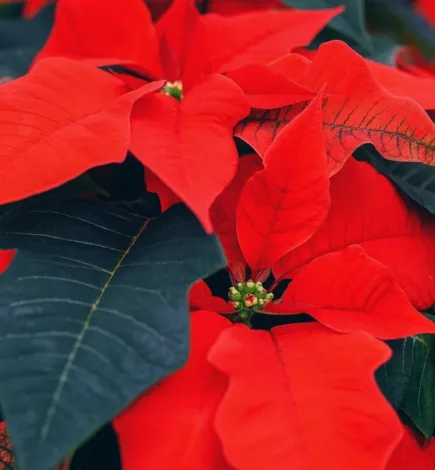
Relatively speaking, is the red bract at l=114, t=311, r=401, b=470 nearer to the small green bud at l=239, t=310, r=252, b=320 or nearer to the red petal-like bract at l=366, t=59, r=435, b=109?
the small green bud at l=239, t=310, r=252, b=320

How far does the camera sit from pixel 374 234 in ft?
1.43

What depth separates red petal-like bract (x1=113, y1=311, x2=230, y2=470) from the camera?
323 millimetres

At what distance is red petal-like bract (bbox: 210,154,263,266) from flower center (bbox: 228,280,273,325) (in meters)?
0.02

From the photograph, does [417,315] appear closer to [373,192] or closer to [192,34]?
[373,192]

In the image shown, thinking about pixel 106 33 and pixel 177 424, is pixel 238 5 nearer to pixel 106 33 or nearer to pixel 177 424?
pixel 106 33

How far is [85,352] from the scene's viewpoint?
1.05 feet

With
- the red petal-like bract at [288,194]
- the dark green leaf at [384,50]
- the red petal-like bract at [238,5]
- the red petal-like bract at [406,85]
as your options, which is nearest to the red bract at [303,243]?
the red petal-like bract at [288,194]

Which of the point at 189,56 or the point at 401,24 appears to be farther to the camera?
the point at 401,24

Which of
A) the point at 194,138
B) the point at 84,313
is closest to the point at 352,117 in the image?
the point at 194,138

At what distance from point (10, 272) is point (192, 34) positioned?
0.82 ft

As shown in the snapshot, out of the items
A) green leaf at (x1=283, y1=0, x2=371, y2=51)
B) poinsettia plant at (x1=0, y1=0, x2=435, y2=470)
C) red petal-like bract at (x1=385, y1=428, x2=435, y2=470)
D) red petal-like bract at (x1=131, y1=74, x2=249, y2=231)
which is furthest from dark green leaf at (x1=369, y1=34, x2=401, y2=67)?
red petal-like bract at (x1=385, y1=428, x2=435, y2=470)

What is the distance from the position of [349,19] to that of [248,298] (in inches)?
13.8

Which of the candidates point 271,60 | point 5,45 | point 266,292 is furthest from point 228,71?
point 5,45

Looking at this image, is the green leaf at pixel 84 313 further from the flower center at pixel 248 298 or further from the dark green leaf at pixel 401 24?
the dark green leaf at pixel 401 24
